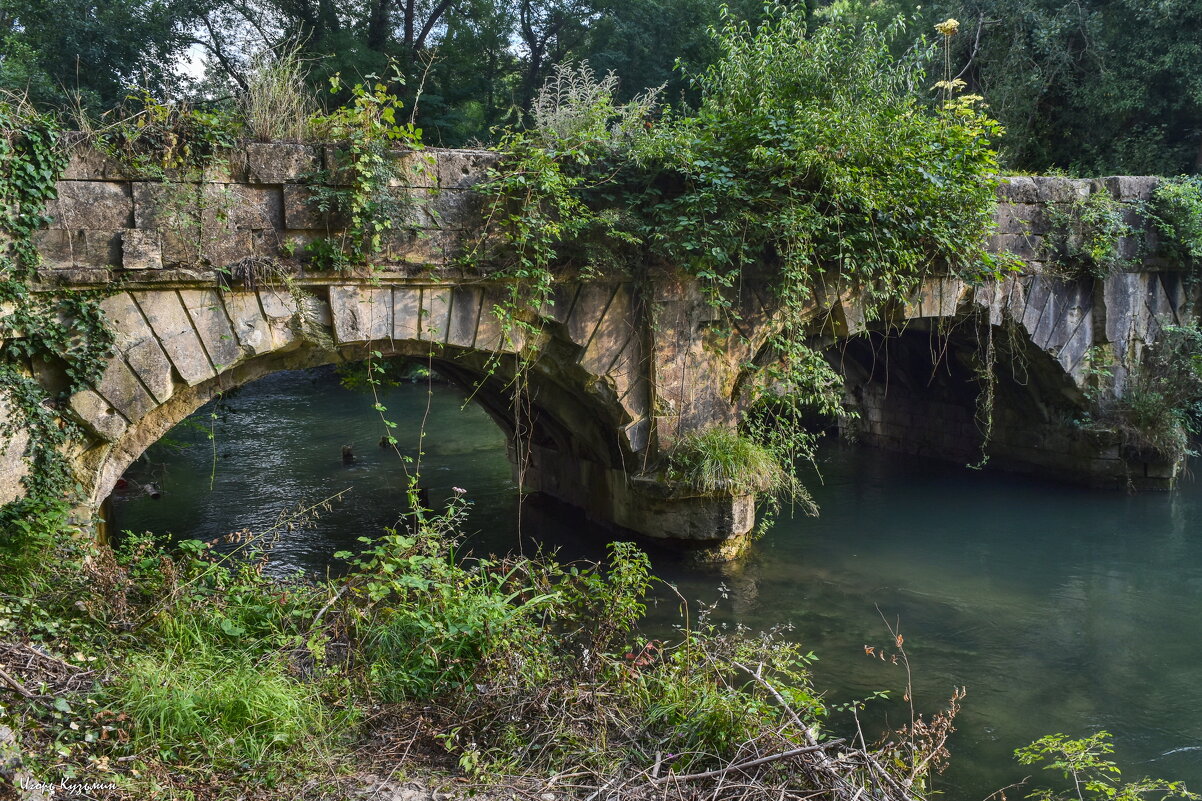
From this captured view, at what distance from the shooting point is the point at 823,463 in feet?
38.6

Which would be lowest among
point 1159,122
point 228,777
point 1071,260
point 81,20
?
point 228,777

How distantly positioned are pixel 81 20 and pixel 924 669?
14337 millimetres

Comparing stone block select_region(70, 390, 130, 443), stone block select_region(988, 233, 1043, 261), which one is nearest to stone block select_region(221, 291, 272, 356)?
stone block select_region(70, 390, 130, 443)

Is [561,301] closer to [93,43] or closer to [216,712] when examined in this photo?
[216,712]

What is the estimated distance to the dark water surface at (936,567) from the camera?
5.06 m

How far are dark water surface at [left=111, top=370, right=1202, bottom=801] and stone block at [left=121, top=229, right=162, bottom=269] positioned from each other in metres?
1.81

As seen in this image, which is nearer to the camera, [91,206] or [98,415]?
[91,206]

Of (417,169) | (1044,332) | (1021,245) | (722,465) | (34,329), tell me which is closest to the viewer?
(34,329)

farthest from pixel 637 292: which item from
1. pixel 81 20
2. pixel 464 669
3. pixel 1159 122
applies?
pixel 81 20

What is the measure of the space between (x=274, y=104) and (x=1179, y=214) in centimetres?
858

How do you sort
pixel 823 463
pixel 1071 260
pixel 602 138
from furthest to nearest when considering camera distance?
pixel 823 463
pixel 1071 260
pixel 602 138

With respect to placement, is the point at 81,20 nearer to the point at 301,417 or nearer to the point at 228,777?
the point at 301,417

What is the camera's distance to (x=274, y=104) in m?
5.22

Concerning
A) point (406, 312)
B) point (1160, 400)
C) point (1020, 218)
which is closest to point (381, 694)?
point (406, 312)
